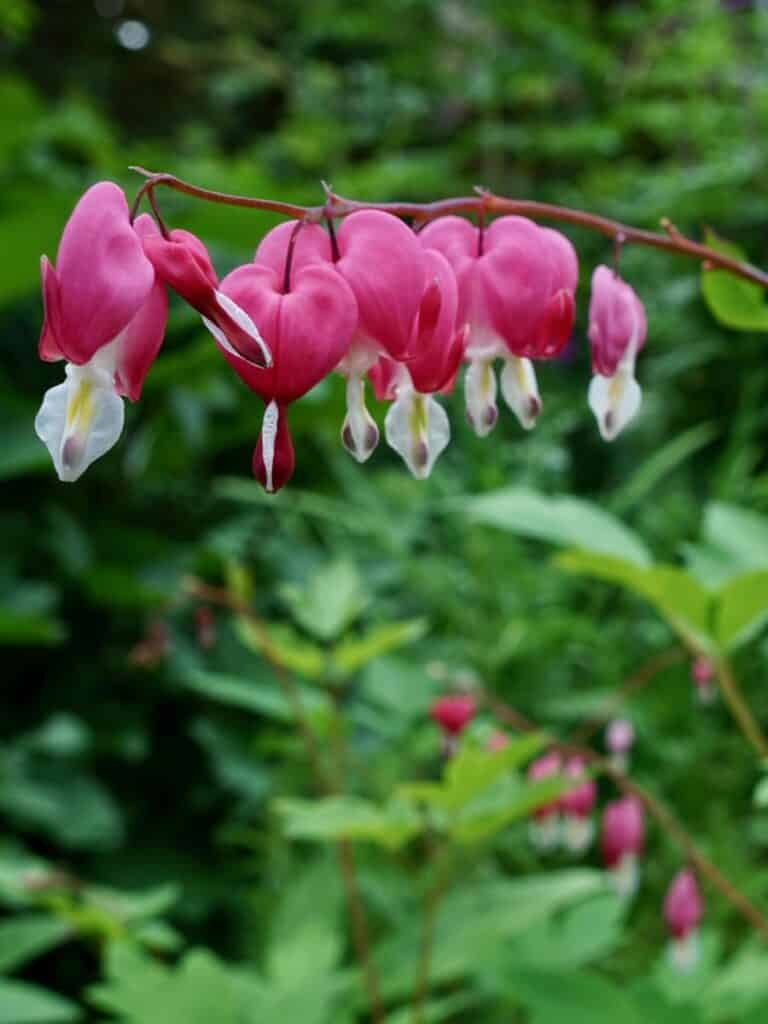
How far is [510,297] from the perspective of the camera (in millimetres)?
581

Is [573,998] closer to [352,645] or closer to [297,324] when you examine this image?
[352,645]

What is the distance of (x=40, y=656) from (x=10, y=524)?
0.25 m

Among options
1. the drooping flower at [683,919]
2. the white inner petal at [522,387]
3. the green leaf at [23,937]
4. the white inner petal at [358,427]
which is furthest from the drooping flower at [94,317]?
the drooping flower at [683,919]

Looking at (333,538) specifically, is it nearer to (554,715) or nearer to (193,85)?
(554,715)

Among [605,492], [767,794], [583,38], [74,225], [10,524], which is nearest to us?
[74,225]

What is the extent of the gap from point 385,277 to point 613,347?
0.52 feet

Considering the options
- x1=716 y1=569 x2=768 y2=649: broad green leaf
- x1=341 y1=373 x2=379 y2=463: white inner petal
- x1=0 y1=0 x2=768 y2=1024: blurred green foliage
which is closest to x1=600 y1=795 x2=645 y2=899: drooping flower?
x1=0 y1=0 x2=768 y2=1024: blurred green foliage

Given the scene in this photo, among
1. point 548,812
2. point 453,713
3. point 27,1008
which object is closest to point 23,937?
point 27,1008

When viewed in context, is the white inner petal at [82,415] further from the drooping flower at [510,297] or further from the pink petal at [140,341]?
the drooping flower at [510,297]

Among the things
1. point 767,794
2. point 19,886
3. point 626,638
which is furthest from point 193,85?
point 767,794

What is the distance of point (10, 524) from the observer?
1888 mm

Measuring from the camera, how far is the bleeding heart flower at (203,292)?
17.2 inches

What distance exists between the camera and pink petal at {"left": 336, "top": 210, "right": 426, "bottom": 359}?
513mm

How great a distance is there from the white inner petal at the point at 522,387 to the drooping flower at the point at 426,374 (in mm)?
51
